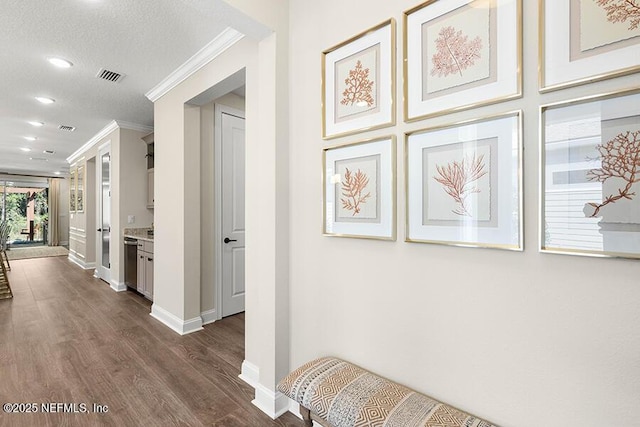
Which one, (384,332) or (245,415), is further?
(245,415)

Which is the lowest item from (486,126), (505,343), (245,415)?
(245,415)

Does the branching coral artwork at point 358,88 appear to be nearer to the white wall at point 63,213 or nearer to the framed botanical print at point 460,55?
the framed botanical print at point 460,55

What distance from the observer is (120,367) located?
7.79 feet

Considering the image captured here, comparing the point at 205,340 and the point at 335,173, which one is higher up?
the point at 335,173

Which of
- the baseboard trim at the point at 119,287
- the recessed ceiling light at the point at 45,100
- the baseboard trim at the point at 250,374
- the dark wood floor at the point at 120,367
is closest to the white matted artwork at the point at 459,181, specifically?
the dark wood floor at the point at 120,367

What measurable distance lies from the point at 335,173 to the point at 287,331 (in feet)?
3.41

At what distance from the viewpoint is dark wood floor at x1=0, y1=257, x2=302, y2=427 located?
1829 mm

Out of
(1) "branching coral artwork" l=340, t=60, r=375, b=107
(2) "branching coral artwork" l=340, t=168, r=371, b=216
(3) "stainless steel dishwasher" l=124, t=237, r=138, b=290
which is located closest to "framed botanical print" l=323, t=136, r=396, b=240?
(2) "branching coral artwork" l=340, t=168, r=371, b=216

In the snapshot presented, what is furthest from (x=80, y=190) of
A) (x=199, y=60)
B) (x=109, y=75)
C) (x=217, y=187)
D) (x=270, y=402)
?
(x=270, y=402)

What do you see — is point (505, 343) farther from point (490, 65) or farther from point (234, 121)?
point (234, 121)

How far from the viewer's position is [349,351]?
1.60 m

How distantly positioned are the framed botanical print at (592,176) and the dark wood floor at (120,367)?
5.64ft

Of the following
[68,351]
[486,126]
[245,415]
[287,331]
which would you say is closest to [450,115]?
[486,126]

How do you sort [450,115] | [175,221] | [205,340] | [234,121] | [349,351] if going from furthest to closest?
[234,121]
[175,221]
[205,340]
[349,351]
[450,115]
